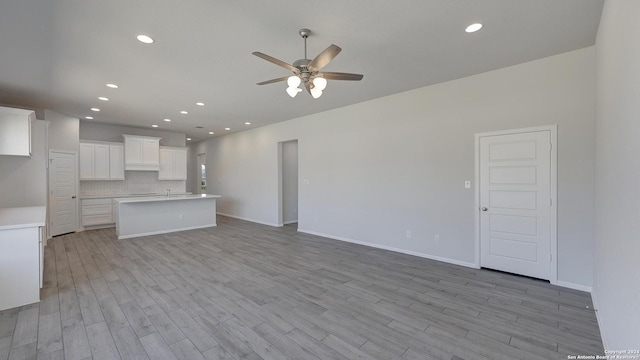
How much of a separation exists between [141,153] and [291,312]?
7.27 meters

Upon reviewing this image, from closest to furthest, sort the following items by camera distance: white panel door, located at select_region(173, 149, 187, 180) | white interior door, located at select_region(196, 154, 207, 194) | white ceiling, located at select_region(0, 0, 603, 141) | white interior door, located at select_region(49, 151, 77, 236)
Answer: white ceiling, located at select_region(0, 0, 603, 141) < white interior door, located at select_region(49, 151, 77, 236) < white panel door, located at select_region(173, 149, 187, 180) < white interior door, located at select_region(196, 154, 207, 194)

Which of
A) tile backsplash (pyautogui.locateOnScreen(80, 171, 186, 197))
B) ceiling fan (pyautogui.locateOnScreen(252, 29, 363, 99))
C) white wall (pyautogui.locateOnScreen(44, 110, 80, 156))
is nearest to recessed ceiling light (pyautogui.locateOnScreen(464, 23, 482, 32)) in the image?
ceiling fan (pyautogui.locateOnScreen(252, 29, 363, 99))

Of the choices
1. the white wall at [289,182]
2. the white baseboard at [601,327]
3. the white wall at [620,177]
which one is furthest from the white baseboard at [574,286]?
the white wall at [289,182]

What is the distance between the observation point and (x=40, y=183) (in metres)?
5.00

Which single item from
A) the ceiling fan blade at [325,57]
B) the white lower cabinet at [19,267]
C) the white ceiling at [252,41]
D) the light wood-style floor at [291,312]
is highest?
the white ceiling at [252,41]

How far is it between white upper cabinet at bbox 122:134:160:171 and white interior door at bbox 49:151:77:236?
48.6 inches

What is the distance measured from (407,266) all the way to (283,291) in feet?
6.39

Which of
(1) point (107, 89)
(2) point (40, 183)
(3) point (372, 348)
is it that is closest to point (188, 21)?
(1) point (107, 89)

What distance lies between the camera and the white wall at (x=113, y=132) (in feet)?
23.6

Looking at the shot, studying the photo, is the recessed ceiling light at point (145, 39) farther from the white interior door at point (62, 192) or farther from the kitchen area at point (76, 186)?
the white interior door at point (62, 192)

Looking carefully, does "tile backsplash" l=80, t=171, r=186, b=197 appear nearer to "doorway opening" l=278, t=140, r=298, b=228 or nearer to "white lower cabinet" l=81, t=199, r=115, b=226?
"white lower cabinet" l=81, t=199, r=115, b=226

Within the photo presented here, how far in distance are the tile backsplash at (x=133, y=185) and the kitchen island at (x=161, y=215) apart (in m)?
1.49

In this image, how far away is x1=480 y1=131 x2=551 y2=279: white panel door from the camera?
338cm

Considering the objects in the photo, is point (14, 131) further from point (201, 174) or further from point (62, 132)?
point (201, 174)
